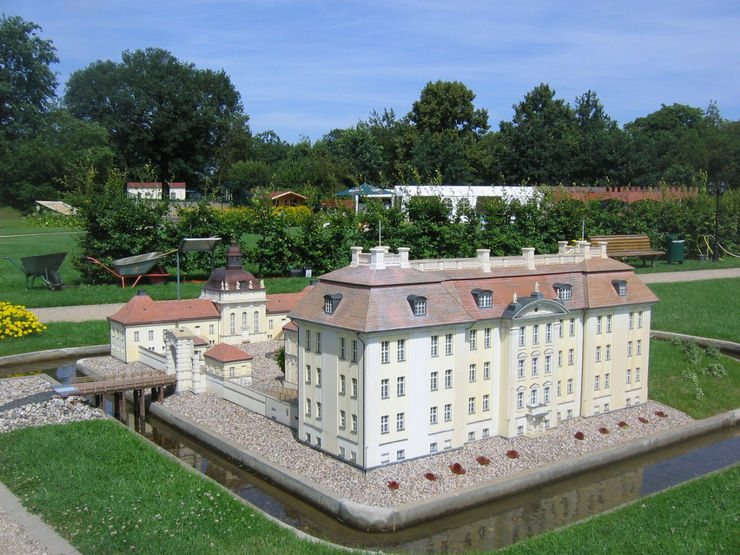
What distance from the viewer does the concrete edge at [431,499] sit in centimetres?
2418

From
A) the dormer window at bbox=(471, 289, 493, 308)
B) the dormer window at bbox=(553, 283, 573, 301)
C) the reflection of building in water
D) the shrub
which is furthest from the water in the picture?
the shrub

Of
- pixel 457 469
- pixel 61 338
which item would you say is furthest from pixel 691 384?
pixel 61 338

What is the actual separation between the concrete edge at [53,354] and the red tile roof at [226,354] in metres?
11.7

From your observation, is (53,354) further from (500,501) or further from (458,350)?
(500,501)

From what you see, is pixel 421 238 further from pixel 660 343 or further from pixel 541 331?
pixel 541 331

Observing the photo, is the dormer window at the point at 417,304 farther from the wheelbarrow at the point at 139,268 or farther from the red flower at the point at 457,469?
the wheelbarrow at the point at 139,268

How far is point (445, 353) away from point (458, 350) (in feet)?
2.28

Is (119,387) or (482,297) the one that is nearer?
(482,297)

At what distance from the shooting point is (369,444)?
2670 cm

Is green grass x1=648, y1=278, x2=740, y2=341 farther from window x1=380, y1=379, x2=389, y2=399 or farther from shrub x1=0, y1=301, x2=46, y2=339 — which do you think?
shrub x1=0, y1=301, x2=46, y2=339

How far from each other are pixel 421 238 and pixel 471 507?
38311mm

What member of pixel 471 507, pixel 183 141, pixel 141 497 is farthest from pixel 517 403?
pixel 183 141

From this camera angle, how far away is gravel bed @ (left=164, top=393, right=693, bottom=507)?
26.0m

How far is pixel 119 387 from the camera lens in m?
34.5
